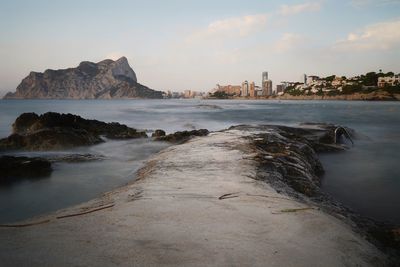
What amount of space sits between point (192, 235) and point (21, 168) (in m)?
6.84

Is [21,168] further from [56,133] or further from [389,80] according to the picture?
[389,80]

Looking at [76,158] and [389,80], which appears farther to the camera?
[389,80]

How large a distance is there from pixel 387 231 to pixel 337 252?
1.81m

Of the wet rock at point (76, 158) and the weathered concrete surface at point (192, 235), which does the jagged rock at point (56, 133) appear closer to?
the wet rock at point (76, 158)

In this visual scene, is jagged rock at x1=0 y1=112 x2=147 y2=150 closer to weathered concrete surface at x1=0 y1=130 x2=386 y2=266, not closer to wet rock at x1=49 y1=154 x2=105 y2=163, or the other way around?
wet rock at x1=49 y1=154 x2=105 y2=163

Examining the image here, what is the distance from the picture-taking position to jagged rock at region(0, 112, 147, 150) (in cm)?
1186

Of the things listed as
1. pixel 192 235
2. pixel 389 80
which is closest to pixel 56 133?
pixel 192 235

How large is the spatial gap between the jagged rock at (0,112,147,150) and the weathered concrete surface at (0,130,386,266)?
818 cm

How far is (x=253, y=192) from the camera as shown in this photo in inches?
199

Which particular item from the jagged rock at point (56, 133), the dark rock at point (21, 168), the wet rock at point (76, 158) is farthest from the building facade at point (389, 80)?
the dark rock at point (21, 168)

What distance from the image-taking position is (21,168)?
26.7ft

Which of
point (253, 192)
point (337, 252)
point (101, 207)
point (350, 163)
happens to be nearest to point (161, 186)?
point (101, 207)

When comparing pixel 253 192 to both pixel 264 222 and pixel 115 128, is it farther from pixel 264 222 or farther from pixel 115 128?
pixel 115 128

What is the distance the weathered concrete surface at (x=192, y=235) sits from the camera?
107 inches
